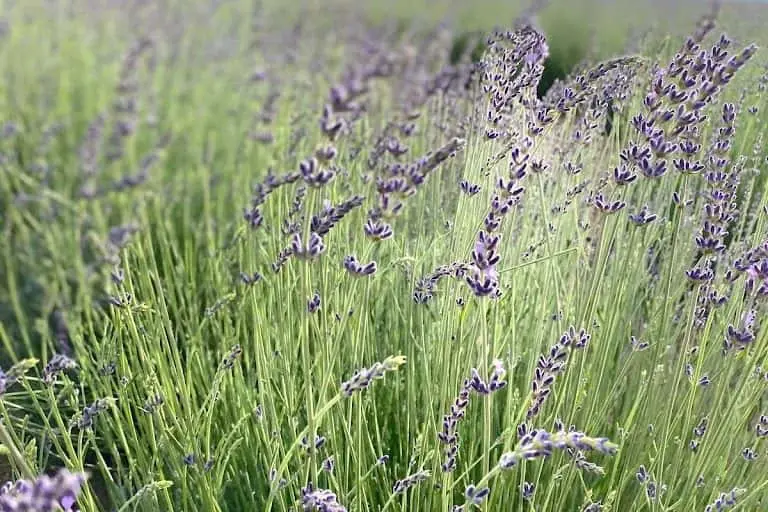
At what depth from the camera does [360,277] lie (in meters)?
1.10

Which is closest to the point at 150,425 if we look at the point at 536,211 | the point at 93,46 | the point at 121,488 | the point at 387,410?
the point at 121,488

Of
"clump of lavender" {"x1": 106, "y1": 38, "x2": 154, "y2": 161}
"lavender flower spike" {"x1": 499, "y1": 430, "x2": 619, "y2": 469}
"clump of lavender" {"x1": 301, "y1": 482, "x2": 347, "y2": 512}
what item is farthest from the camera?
"clump of lavender" {"x1": 106, "y1": 38, "x2": 154, "y2": 161}

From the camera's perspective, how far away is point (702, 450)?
134cm

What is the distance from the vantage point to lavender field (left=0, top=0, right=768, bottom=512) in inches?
43.0

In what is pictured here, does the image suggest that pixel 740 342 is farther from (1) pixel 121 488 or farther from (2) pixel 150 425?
(1) pixel 121 488

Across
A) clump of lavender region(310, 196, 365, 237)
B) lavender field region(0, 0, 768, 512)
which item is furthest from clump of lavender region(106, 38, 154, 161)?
clump of lavender region(310, 196, 365, 237)

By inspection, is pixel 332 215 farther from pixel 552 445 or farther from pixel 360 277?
pixel 552 445

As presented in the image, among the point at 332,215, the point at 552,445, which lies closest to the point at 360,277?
the point at 332,215

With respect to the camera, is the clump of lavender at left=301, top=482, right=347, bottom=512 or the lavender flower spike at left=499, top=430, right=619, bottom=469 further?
the clump of lavender at left=301, top=482, right=347, bottom=512

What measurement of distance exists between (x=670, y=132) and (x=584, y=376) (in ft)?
1.72

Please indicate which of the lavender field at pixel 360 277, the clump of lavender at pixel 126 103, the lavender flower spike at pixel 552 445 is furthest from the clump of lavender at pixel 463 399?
the clump of lavender at pixel 126 103

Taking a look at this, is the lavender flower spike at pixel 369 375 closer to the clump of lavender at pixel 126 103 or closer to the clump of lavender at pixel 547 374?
the clump of lavender at pixel 547 374

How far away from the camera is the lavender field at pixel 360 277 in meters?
1.09

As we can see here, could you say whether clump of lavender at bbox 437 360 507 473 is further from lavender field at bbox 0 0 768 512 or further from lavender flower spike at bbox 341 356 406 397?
lavender flower spike at bbox 341 356 406 397
